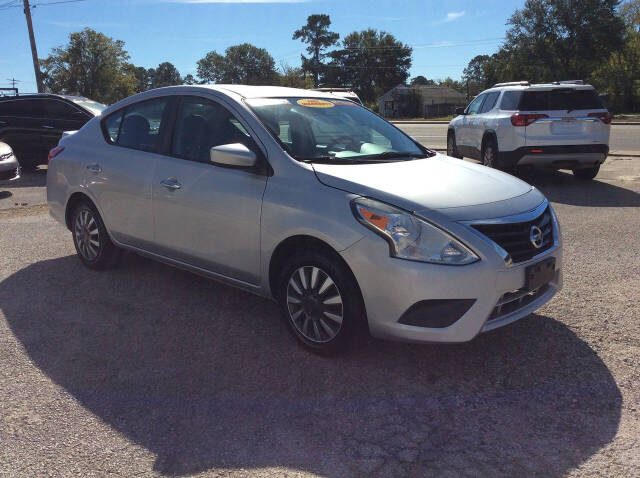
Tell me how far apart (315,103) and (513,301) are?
7.18 ft

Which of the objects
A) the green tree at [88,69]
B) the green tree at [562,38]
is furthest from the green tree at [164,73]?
the green tree at [562,38]

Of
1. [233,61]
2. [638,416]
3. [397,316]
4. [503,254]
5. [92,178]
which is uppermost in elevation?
[233,61]

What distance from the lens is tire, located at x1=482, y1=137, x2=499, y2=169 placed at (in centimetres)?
1067

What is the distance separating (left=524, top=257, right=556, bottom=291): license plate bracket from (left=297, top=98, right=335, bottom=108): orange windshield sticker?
2079 mm

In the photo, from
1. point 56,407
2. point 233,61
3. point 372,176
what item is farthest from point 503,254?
point 233,61

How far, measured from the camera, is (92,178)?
17.4 feet

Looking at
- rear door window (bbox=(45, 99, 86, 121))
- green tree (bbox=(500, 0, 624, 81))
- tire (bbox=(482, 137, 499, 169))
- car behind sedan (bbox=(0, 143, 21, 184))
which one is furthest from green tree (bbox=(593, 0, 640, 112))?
car behind sedan (bbox=(0, 143, 21, 184))

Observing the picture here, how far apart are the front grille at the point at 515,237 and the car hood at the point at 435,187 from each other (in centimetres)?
8

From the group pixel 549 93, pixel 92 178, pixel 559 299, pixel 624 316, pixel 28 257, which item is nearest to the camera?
pixel 624 316

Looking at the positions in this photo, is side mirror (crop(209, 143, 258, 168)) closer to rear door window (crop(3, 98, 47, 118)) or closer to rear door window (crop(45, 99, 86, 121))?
rear door window (crop(45, 99, 86, 121))

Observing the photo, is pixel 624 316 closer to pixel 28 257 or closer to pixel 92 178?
pixel 92 178

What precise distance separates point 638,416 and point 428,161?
84.4 inches

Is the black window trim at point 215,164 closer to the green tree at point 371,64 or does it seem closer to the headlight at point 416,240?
the headlight at point 416,240

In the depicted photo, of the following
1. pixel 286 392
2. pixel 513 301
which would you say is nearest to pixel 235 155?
pixel 286 392
